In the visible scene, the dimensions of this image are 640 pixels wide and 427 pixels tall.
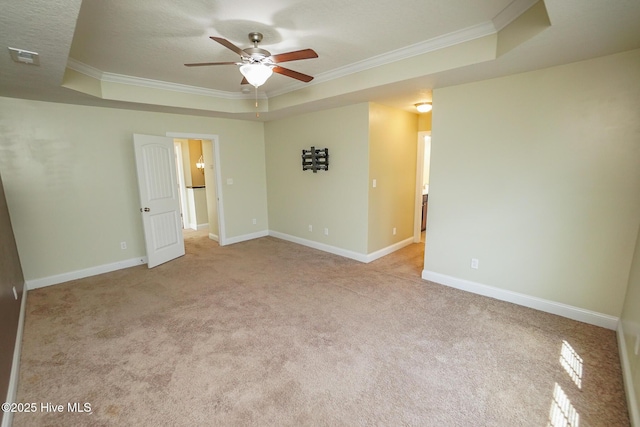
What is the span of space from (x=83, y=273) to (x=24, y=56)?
297 centimetres


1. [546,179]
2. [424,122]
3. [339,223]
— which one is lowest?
[339,223]

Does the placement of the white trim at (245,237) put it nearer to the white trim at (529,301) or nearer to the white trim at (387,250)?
the white trim at (387,250)

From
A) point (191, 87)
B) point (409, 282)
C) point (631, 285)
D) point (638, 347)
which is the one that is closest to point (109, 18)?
point (191, 87)

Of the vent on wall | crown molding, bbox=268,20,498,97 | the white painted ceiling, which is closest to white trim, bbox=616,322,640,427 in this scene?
the white painted ceiling

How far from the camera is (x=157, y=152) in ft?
14.4

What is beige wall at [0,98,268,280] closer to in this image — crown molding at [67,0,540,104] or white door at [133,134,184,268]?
white door at [133,134,184,268]

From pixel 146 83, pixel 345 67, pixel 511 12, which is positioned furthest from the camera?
pixel 146 83

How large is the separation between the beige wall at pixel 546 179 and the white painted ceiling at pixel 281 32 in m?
0.26

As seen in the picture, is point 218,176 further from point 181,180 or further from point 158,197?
point 181,180

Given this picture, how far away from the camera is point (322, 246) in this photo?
511 centimetres

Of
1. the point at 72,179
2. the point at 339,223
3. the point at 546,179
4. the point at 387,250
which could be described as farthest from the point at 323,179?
the point at 72,179

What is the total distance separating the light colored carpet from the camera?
1.79 meters

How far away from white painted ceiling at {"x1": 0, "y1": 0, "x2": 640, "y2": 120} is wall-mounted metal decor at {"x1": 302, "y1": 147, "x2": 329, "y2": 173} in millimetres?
1481

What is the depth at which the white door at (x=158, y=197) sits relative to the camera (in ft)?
13.7
